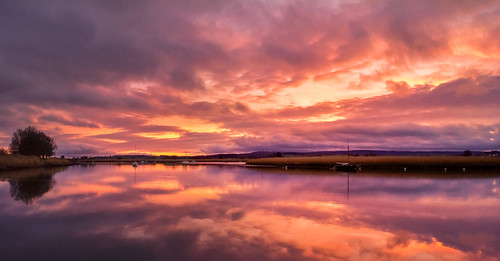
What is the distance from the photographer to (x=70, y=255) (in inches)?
457

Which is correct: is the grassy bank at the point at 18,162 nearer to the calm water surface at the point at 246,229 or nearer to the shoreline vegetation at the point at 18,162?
the shoreline vegetation at the point at 18,162

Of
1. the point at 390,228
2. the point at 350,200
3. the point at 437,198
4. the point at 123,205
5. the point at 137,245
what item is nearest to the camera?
the point at 137,245

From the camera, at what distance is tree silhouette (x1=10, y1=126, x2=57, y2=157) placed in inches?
4040

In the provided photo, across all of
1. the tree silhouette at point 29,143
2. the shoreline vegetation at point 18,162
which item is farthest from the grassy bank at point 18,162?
the tree silhouette at point 29,143

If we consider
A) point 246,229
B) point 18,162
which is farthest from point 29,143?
point 246,229

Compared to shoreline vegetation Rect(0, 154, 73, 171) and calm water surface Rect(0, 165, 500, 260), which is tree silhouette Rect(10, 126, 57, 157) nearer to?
shoreline vegetation Rect(0, 154, 73, 171)

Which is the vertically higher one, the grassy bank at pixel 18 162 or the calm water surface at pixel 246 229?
the grassy bank at pixel 18 162

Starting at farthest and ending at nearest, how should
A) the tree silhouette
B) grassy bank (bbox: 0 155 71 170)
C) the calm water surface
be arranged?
the tree silhouette, grassy bank (bbox: 0 155 71 170), the calm water surface

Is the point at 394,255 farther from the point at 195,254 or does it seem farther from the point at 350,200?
the point at 350,200

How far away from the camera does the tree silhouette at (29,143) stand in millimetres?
102625

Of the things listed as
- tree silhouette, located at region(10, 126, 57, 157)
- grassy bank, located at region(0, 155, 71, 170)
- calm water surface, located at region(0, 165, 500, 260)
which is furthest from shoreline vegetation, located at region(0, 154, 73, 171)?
calm water surface, located at region(0, 165, 500, 260)

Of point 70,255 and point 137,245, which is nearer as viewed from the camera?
point 70,255

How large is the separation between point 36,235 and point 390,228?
17141 millimetres

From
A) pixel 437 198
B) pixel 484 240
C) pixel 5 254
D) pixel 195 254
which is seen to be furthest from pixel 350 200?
pixel 5 254
